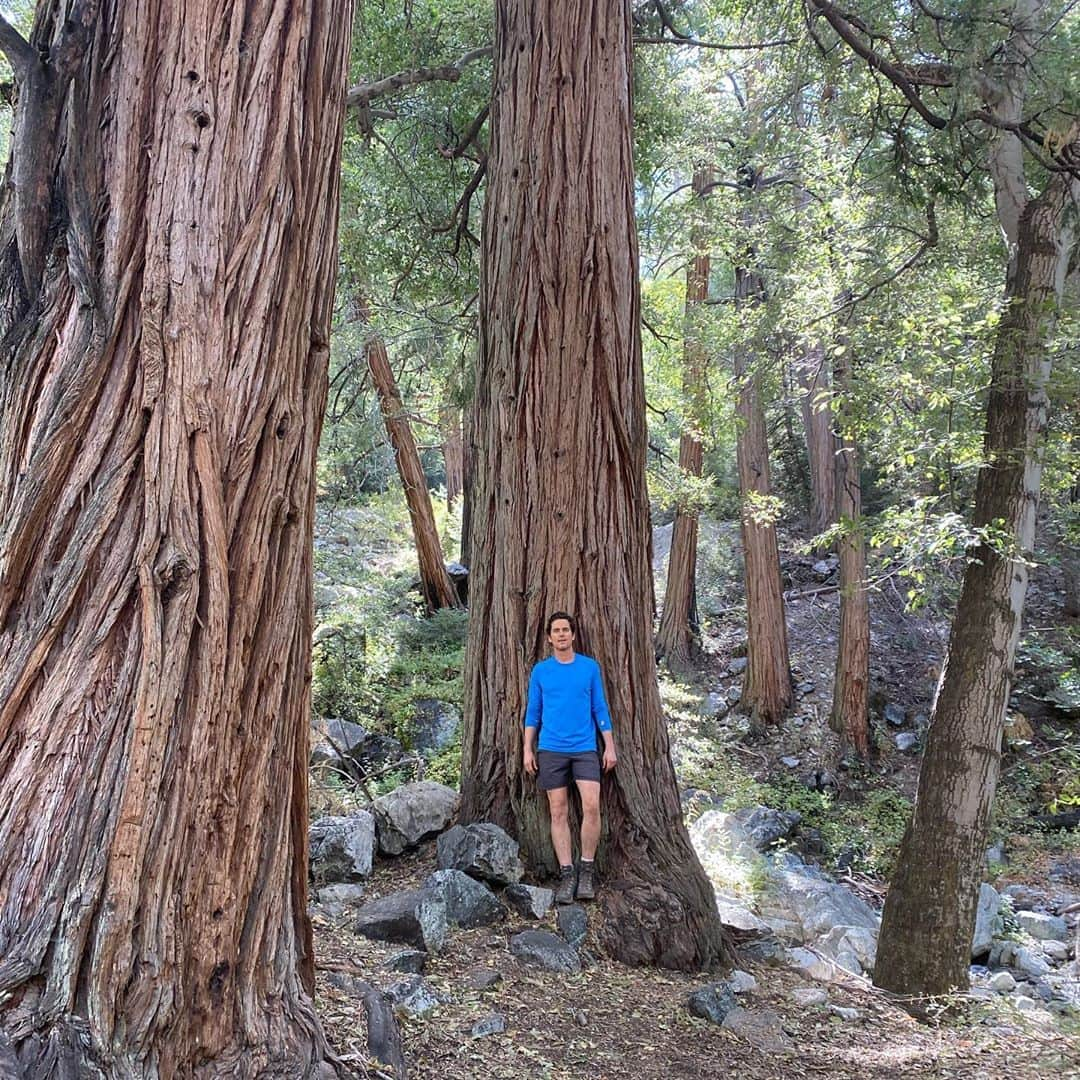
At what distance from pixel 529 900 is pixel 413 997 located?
1.27 meters

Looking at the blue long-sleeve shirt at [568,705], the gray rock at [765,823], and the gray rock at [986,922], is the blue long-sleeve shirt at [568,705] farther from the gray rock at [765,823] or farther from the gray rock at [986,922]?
the gray rock at [765,823]

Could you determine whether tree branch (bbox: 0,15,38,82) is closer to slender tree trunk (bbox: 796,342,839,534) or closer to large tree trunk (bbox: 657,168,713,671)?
large tree trunk (bbox: 657,168,713,671)

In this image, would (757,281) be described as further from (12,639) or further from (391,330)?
(12,639)

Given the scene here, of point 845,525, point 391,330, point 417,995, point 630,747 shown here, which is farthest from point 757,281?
point 417,995

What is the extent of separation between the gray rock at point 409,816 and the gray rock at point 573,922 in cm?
100

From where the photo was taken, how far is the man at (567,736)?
473cm

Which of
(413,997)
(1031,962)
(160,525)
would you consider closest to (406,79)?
(160,525)

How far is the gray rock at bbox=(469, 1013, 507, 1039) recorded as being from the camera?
3221mm

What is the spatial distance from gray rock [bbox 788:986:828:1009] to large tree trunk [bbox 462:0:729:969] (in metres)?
0.42

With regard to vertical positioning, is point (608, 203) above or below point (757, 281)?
below

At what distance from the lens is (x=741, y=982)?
4.49 m

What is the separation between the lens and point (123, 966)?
191 centimetres

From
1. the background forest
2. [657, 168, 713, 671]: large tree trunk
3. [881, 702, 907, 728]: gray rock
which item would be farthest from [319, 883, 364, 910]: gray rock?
[881, 702, 907, 728]: gray rock

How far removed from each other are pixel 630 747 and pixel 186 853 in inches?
126
